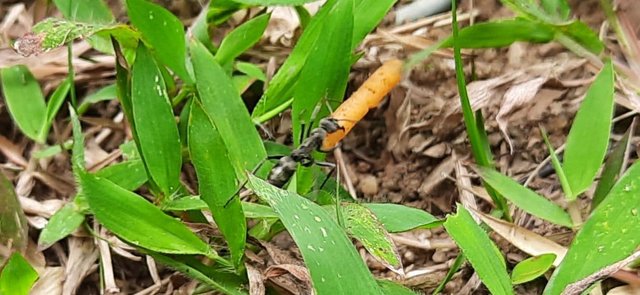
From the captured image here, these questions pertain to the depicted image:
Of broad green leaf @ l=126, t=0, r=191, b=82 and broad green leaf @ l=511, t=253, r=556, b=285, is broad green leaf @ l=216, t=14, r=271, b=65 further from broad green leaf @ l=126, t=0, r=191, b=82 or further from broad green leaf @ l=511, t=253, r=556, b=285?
broad green leaf @ l=511, t=253, r=556, b=285

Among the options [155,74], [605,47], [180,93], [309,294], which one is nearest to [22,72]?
[180,93]

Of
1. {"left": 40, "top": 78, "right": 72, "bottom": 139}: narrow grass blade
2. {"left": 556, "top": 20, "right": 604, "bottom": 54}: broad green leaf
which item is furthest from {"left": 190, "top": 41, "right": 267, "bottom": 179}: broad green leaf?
{"left": 556, "top": 20, "right": 604, "bottom": 54}: broad green leaf

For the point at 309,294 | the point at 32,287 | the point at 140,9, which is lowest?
the point at 32,287

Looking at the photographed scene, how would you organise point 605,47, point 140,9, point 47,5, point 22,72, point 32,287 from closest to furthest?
point 32,287 → point 140,9 → point 605,47 → point 22,72 → point 47,5

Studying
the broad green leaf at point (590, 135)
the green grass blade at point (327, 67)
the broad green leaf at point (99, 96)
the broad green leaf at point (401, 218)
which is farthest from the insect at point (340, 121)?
the broad green leaf at point (99, 96)

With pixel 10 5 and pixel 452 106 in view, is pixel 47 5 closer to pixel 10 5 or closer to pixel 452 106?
pixel 10 5

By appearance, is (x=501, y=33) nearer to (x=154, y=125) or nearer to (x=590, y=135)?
(x=590, y=135)
